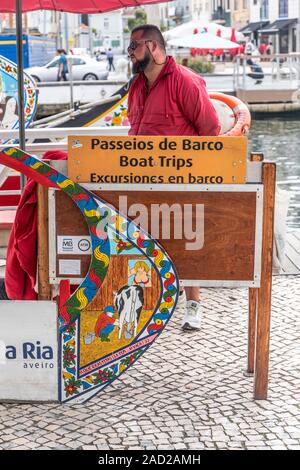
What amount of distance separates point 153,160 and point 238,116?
377 centimetres

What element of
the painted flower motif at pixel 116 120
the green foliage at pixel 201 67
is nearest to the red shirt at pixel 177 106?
the painted flower motif at pixel 116 120

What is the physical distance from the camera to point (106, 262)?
13.2ft

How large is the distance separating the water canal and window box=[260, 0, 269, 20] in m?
47.5

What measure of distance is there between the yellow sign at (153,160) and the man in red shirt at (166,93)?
3.59ft

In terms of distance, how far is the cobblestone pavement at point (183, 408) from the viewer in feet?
12.4

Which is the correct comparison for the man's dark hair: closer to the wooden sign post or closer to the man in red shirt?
the man in red shirt

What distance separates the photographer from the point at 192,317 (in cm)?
539

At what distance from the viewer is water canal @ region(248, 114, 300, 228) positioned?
13953 mm

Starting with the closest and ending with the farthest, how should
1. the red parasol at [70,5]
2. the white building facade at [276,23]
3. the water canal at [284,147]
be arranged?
the red parasol at [70,5] → the water canal at [284,147] → the white building facade at [276,23]

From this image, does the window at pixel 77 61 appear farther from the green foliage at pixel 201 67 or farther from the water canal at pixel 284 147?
the water canal at pixel 284 147

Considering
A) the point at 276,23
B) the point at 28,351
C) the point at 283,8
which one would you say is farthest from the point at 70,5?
the point at 283,8

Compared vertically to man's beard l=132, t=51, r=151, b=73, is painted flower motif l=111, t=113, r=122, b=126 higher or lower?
lower

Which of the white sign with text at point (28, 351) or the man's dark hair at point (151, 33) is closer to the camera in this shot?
the white sign with text at point (28, 351)

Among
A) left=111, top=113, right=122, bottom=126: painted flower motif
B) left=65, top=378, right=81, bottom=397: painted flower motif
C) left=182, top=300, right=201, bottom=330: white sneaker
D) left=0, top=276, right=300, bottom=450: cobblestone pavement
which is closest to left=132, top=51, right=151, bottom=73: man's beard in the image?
left=182, top=300, right=201, bottom=330: white sneaker
